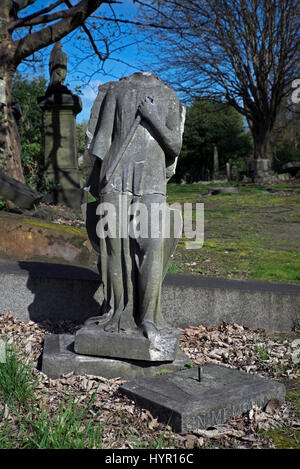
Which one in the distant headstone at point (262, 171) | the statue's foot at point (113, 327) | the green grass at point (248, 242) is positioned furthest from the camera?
the distant headstone at point (262, 171)

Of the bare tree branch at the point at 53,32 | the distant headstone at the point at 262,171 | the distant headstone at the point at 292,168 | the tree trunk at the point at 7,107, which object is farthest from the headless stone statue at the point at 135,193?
the distant headstone at the point at 292,168

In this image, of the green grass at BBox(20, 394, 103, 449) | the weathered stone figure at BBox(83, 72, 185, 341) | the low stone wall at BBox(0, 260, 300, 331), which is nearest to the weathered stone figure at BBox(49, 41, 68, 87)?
the low stone wall at BBox(0, 260, 300, 331)

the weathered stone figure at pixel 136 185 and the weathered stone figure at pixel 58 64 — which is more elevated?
the weathered stone figure at pixel 58 64

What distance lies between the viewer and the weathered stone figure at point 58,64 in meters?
14.1

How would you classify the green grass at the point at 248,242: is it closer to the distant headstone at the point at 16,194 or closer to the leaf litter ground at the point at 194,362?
the leaf litter ground at the point at 194,362

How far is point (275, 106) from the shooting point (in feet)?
76.8

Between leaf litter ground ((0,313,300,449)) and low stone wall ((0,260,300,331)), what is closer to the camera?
leaf litter ground ((0,313,300,449))

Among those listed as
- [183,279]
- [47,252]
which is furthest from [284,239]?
[47,252]

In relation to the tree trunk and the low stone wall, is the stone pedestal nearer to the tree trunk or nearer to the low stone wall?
the tree trunk

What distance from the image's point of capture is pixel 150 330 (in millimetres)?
3492

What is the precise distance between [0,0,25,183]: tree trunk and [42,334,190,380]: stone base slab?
8.17 metres

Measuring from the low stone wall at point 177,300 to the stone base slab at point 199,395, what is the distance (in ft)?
4.72

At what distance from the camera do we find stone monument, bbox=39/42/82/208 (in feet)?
42.8
